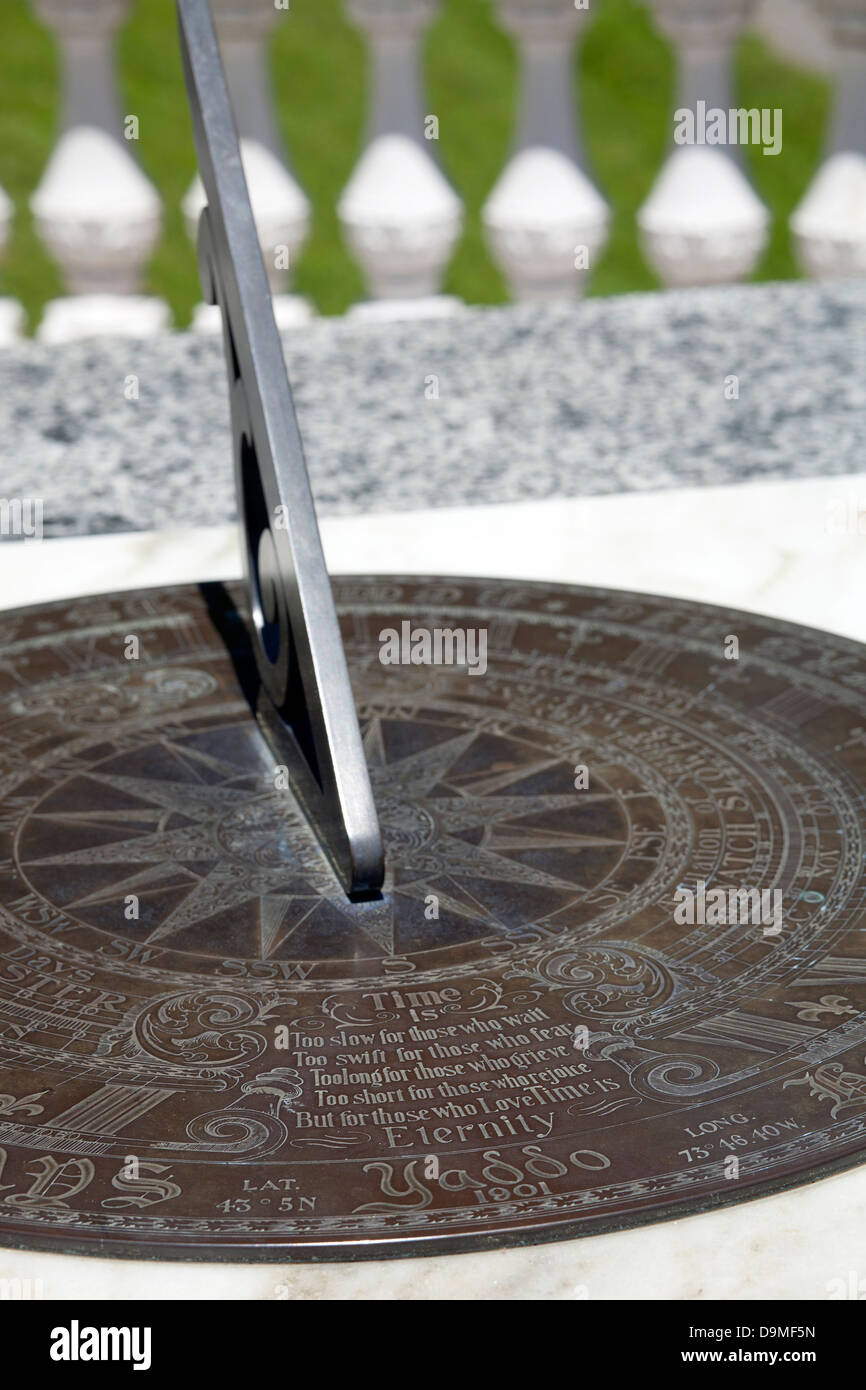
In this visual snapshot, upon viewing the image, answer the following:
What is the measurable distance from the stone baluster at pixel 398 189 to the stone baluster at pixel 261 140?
181 mm

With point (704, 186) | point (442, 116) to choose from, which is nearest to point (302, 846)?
point (704, 186)

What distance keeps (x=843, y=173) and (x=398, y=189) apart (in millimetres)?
1371

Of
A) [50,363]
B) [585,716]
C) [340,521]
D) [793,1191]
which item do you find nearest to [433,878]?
[585,716]

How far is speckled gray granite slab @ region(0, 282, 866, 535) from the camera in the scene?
4.42 m

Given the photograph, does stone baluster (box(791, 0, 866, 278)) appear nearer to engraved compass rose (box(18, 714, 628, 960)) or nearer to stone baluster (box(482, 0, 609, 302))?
stone baluster (box(482, 0, 609, 302))

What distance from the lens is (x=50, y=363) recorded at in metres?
5.11

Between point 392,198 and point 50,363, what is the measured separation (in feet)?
4.11

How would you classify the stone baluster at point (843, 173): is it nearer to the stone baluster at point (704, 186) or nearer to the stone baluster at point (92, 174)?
the stone baluster at point (704, 186)

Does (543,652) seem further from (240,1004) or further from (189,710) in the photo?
(240,1004)

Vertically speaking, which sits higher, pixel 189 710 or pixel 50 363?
pixel 50 363

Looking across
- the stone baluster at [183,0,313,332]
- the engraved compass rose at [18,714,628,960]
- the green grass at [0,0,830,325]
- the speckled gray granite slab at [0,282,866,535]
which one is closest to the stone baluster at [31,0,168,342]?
the stone baluster at [183,0,313,332]

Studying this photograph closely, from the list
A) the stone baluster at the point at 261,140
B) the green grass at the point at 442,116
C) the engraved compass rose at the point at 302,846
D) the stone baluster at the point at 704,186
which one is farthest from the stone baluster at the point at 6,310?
the green grass at the point at 442,116

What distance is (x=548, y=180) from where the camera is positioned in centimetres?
580

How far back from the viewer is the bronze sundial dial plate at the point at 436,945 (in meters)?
1.98
